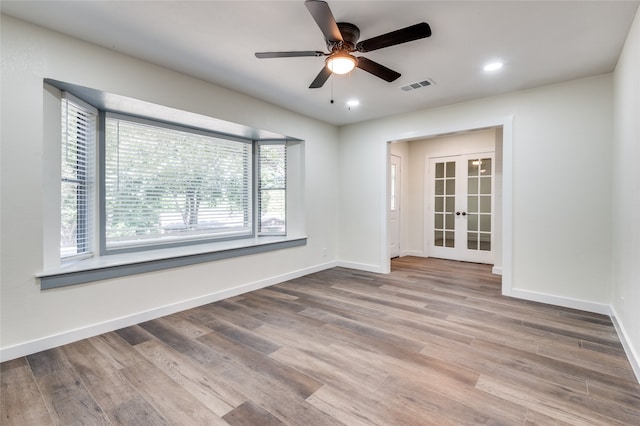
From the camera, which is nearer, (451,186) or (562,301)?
(562,301)

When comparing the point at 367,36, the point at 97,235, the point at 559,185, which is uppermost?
the point at 367,36

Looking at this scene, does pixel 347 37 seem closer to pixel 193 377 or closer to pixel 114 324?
pixel 193 377

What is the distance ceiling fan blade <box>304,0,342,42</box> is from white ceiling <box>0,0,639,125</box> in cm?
22

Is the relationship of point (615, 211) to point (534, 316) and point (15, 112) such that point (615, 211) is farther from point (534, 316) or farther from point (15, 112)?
point (15, 112)

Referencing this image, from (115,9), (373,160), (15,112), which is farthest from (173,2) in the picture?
(373,160)

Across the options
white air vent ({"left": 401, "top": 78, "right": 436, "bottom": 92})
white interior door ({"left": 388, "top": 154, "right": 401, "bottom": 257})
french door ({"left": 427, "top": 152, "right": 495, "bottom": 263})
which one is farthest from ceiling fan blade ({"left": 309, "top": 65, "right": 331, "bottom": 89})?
french door ({"left": 427, "top": 152, "right": 495, "bottom": 263})

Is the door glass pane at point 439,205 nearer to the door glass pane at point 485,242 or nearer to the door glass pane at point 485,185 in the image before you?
the door glass pane at point 485,185

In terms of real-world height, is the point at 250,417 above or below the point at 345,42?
below

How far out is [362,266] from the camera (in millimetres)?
5301

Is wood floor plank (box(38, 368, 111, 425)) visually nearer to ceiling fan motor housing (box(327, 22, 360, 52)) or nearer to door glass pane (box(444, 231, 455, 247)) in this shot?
Result: ceiling fan motor housing (box(327, 22, 360, 52))

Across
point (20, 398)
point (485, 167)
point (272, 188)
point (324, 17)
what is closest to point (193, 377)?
point (20, 398)

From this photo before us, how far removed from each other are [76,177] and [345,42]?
2884 mm

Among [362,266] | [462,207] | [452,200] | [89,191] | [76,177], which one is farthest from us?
[452,200]

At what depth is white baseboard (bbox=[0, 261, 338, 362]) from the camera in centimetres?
232
